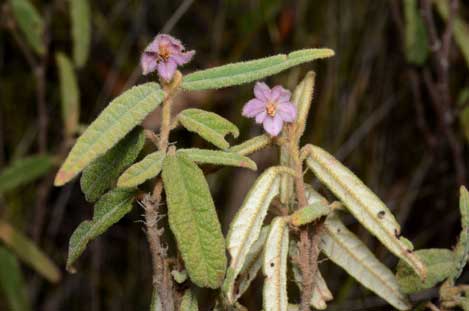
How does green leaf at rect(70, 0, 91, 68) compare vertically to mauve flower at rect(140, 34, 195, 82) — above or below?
above

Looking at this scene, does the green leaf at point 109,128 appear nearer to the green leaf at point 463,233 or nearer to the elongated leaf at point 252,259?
the elongated leaf at point 252,259

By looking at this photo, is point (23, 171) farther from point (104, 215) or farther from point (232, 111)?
point (104, 215)

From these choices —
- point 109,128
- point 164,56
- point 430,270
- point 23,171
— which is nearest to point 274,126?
point 164,56

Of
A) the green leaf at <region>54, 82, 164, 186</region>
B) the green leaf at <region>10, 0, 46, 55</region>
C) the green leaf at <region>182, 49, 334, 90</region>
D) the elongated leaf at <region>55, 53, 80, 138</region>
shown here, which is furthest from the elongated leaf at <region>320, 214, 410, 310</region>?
the green leaf at <region>10, 0, 46, 55</region>

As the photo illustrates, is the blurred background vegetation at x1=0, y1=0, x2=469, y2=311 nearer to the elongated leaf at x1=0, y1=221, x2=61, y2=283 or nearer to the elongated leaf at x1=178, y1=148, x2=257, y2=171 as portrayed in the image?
the elongated leaf at x1=0, y1=221, x2=61, y2=283

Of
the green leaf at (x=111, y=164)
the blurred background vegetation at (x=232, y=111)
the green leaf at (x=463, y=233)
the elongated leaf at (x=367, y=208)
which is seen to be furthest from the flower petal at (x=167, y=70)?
the blurred background vegetation at (x=232, y=111)

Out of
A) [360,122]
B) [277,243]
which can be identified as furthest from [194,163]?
[360,122]
